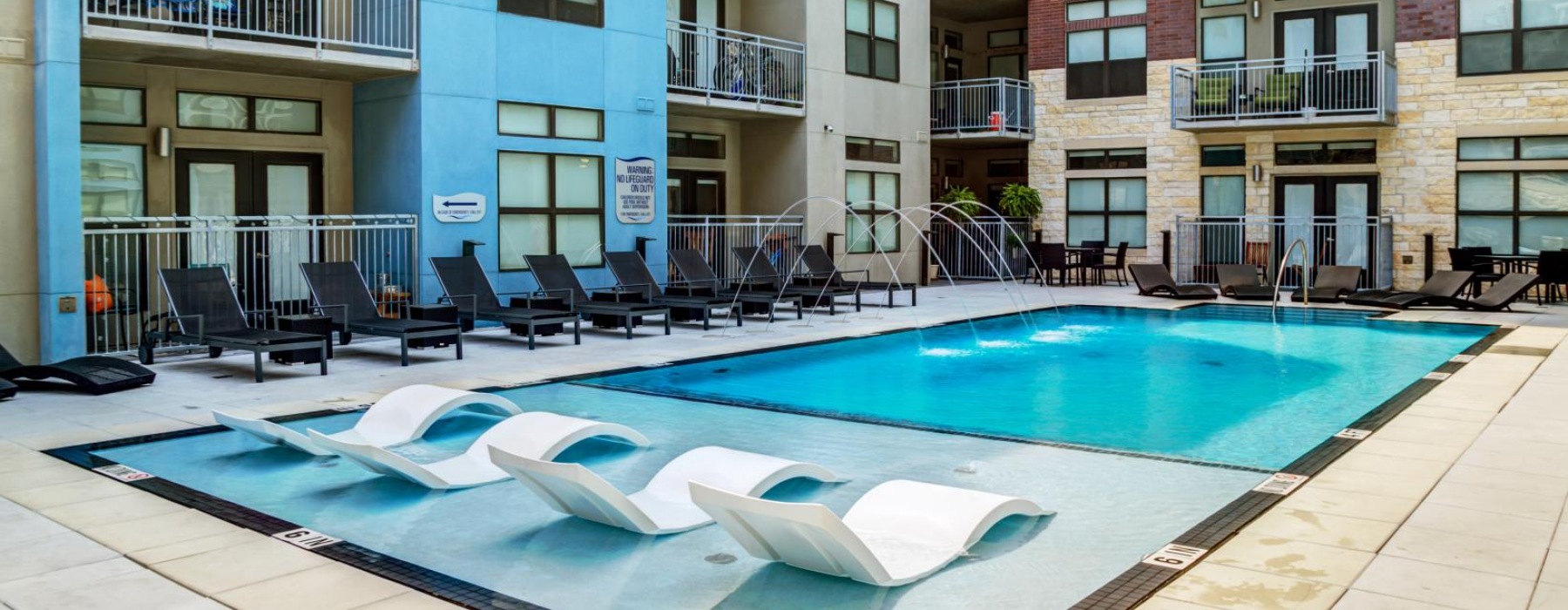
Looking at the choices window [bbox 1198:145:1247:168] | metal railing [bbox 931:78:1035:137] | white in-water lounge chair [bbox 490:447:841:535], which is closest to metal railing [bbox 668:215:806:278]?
metal railing [bbox 931:78:1035:137]

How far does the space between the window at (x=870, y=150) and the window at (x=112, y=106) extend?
12800 millimetres

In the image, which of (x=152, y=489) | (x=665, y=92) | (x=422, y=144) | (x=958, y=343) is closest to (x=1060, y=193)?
(x=665, y=92)

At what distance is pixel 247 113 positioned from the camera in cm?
1522

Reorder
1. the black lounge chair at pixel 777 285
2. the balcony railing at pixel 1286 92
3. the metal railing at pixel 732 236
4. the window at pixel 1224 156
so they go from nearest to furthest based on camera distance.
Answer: the black lounge chair at pixel 777 285 → the metal railing at pixel 732 236 → the balcony railing at pixel 1286 92 → the window at pixel 1224 156

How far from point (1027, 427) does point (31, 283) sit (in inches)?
379

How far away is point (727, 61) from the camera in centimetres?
2127

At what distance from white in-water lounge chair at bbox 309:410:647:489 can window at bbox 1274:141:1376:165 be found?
68.8 feet

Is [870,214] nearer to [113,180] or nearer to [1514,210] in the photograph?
[1514,210]

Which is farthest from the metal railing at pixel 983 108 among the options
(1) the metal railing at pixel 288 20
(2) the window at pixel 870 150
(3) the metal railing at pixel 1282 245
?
(1) the metal railing at pixel 288 20

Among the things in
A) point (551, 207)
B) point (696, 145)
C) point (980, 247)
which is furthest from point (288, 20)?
point (980, 247)

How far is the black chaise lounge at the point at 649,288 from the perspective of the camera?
15969 mm

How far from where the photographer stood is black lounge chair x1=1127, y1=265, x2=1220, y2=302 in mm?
21453

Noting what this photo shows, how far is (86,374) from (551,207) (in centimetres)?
785

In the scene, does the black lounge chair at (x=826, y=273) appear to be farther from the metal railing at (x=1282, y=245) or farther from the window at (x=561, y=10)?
the metal railing at (x=1282, y=245)
